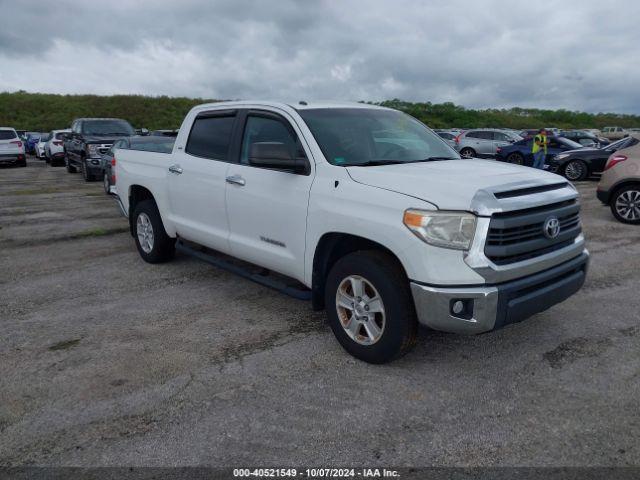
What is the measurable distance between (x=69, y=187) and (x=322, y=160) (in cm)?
1320

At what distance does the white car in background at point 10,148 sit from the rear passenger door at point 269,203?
22027 millimetres

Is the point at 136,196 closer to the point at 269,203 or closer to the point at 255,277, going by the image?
the point at 255,277

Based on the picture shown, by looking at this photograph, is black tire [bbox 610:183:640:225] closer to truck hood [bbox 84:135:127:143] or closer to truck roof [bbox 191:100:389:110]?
truck roof [bbox 191:100:389:110]

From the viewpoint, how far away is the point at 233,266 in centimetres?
489

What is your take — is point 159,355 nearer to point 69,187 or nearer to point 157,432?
point 157,432

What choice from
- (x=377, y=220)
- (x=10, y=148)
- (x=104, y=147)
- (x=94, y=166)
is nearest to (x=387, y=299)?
(x=377, y=220)

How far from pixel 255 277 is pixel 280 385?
125cm

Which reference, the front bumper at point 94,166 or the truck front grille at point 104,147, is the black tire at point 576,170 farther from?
the front bumper at point 94,166

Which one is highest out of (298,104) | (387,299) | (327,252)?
(298,104)

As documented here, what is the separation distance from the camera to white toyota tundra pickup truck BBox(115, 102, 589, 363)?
3229 millimetres

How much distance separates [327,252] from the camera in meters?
3.93

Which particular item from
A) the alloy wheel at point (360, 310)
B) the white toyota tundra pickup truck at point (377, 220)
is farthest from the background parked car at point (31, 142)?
the alloy wheel at point (360, 310)

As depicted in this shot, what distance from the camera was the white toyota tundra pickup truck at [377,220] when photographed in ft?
10.6

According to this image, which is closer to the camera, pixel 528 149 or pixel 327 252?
pixel 327 252
